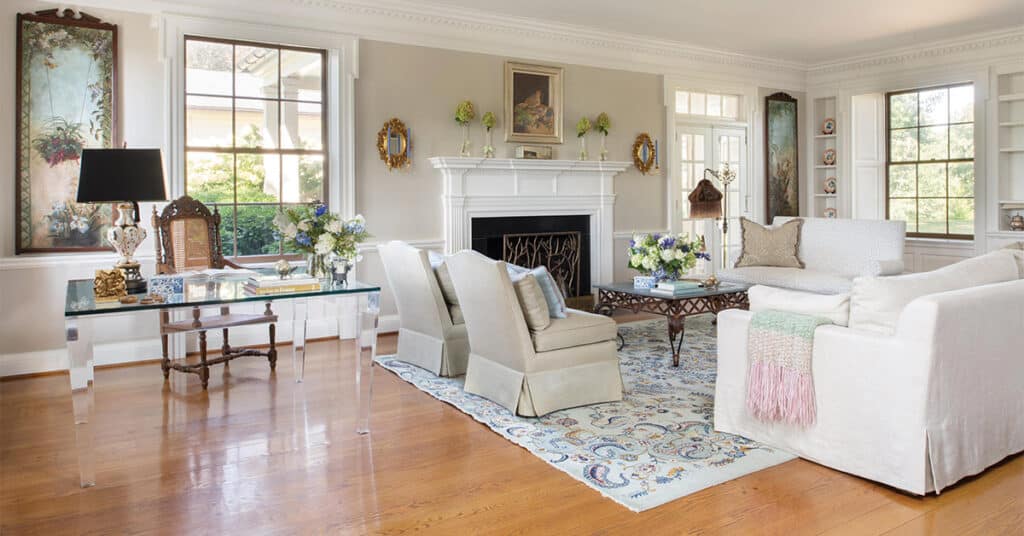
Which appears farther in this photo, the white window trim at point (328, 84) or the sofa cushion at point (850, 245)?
the sofa cushion at point (850, 245)

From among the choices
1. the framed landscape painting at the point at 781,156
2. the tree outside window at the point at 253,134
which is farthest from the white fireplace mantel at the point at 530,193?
the framed landscape painting at the point at 781,156

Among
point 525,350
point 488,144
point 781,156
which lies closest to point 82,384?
point 525,350

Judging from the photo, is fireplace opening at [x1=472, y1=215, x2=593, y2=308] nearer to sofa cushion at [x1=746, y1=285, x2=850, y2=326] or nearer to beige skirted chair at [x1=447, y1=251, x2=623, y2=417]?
beige skirted chair at [x1=447, y1=251, x2=623, y2=417]

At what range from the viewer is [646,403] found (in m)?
4.46

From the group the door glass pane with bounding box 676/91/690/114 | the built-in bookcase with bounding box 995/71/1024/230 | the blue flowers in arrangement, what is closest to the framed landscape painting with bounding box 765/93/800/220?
the door glass pane with bounding box 676/91/690/114

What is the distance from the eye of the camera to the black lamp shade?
13.2 feet

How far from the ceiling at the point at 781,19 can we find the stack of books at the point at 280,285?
12.0 ft

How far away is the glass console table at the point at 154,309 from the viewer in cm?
323

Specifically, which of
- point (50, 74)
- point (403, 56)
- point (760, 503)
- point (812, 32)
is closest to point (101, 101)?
point (50, 74)

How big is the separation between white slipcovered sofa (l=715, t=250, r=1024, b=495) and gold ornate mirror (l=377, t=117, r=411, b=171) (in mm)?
3955

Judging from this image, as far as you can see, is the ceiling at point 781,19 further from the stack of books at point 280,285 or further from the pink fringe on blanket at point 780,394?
the pink fringe on blanket at point 780,394

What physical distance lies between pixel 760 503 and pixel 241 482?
221 centimetres

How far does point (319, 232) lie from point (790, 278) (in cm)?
464

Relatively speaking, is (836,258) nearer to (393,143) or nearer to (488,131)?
(488,131)
